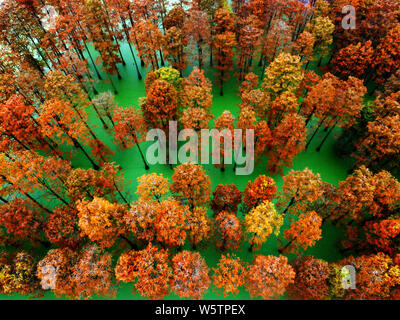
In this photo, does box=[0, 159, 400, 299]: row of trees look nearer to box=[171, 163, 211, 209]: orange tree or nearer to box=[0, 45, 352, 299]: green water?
box=[171, 163, 211, 209]: orange tree

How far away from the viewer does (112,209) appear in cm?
3497

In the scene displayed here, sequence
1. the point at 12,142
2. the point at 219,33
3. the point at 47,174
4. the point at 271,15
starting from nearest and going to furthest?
the point at 47,174
the point at 12,142
the point at 219,33
the point at 271,15

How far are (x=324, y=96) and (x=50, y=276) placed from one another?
166ft

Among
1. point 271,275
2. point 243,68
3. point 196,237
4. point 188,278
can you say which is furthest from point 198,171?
point 243,68

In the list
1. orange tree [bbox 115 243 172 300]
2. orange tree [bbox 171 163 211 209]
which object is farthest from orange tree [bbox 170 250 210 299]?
orange tree [bbox 171 163 211 209]

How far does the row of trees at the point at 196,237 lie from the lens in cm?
3259

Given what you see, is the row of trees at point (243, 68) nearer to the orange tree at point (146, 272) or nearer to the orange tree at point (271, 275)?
the orange tree at point (271, 275)

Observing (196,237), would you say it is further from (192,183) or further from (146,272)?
(146,272)

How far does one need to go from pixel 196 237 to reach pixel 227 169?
1813 cm

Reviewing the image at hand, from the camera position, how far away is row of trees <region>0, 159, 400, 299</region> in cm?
3259

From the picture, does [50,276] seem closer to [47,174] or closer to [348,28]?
[47,174]

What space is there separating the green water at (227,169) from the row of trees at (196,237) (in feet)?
11.9

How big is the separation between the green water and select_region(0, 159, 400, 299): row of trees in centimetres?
361
